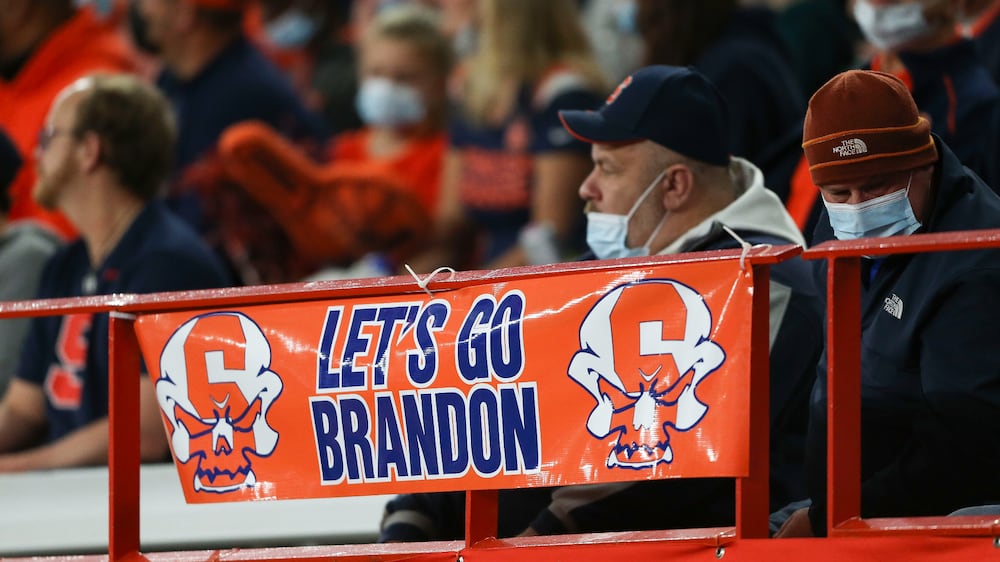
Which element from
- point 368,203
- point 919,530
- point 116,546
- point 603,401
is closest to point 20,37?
point 368,203

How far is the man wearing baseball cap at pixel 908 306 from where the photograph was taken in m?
3.55

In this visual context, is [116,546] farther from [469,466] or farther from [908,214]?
[908,214]

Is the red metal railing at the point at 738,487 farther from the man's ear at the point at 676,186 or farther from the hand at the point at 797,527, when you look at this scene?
the man's ear at the point at 676,186

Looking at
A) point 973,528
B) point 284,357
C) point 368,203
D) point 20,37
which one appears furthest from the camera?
point 20,37

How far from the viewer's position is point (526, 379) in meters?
3.61

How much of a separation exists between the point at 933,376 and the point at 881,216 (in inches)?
14.3

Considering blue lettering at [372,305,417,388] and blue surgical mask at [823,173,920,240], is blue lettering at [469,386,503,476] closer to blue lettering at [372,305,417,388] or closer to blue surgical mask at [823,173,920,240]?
blue lettering at [372,305,417,388]

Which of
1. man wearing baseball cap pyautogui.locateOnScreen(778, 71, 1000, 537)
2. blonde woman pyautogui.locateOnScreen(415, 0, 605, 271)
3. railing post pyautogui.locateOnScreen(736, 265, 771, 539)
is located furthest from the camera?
blonde woman pyautogui.locateOnScreen(415, 0, 605, 271)

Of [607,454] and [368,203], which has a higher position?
[368,203]

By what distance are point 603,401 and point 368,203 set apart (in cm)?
430

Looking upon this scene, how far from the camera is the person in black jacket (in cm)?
428

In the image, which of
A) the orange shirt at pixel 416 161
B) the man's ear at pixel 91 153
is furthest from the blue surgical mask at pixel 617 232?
the orange shirt at pixel 416 161

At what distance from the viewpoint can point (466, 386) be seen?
3658mm

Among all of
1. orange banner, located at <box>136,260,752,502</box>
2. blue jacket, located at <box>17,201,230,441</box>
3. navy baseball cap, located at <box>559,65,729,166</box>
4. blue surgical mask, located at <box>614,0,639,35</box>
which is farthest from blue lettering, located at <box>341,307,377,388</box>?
blue surgical mask, located at <box>614,0,639,35</box>
